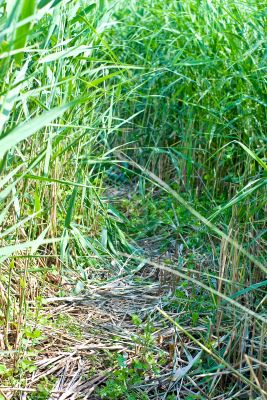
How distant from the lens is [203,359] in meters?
2.50

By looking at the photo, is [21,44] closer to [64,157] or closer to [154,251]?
[64,157]

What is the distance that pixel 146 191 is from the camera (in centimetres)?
426

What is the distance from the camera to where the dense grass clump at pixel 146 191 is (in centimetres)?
232

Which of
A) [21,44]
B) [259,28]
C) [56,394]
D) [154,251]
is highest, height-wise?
[21,44]

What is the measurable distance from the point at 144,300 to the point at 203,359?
1.88 feet

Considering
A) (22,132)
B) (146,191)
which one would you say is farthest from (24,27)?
(146,191)

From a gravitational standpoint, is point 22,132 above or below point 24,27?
below

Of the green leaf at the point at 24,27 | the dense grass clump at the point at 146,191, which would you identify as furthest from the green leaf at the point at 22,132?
the green leaf at the point at 24,27

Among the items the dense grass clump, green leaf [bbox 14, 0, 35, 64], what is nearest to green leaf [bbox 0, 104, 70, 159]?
the dense grass clump

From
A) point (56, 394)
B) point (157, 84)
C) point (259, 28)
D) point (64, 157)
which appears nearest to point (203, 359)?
point (56, 394)

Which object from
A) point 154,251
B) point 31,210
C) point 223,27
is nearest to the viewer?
point 31,210

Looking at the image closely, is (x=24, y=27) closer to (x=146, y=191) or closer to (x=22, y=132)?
(x=22, y=132)

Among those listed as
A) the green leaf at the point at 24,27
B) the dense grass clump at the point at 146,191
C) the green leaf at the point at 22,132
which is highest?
the green leaf at the point at 24,27

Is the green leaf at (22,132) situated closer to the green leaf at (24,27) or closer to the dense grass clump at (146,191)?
the dense grass clump at (146,191)
